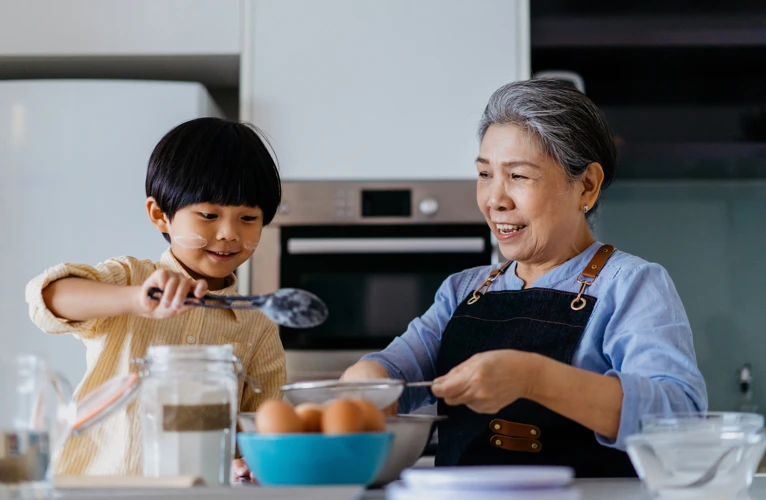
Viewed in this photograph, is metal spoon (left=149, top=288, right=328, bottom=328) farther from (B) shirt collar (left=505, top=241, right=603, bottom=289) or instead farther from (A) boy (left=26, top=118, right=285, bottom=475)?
(B) shirt collar (left=505, top=241, right=603, bottom=289)

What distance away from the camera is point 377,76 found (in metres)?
2.38

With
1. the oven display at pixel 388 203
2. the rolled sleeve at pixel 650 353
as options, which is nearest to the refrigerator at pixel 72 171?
the oven display at pixel 388 203

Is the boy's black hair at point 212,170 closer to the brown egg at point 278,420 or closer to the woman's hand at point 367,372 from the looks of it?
the woman's hand at point 367,372

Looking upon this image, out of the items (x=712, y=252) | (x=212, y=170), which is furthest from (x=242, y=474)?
(x=712, y=252)

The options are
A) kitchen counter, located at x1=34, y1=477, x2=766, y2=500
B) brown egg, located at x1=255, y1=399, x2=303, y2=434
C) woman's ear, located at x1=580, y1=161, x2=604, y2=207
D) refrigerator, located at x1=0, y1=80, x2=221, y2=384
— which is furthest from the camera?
refrigerator, located at x1=0, y1=80, x2=221, y2=384

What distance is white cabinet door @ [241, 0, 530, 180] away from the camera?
2.35 m

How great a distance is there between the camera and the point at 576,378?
A: 1.09 metres

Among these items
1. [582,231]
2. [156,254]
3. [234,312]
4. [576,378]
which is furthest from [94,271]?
[156,254]

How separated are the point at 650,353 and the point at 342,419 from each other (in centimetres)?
53

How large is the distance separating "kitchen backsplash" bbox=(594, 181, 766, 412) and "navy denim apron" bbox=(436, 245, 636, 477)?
1236 mm

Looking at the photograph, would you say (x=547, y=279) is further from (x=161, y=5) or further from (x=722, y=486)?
(x=161, y=5)

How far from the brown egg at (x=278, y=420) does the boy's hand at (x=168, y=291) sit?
0.19 m

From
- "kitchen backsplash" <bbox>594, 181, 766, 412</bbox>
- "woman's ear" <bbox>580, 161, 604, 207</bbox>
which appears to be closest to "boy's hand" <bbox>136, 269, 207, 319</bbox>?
"woman's ear" <bbox>580, 161, 604, 207</bbox>

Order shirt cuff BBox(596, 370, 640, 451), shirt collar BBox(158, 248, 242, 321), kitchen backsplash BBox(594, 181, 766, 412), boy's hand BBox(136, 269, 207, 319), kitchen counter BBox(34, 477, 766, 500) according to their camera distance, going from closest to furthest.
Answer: kitchen counter BBox(34, 477, 766, 500), boy's hand BBox(136, 269, 207, 319), shirt cuff BBox(596, 370, 640, 451), shirt collar BBox(158, 248, 242, 321), kitchen backsplash BBox(594, 181, 766, 412)
